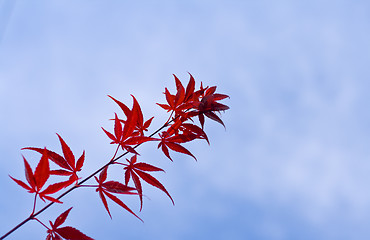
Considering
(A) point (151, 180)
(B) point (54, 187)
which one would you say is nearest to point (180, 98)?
Answer: (A) point (151, 180)

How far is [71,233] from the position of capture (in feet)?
3.66

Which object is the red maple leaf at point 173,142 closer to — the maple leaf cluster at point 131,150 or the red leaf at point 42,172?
the maple leaf cluster at point 131,150

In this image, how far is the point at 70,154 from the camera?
1291 mm

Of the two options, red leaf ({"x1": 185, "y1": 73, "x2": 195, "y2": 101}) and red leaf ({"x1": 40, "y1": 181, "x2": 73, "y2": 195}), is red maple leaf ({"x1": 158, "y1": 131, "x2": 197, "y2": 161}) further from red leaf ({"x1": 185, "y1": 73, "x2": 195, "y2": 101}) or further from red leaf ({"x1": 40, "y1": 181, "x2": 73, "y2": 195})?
red leaf ({"x1": 40, "y1": 181, "x2": 73, "y2": 195})

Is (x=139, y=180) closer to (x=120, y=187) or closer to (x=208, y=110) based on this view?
(x=120, y=187)

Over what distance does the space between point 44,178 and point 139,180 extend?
15.5 inches

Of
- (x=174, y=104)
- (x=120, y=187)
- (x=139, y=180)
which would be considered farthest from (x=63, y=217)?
(x=174, y=104)

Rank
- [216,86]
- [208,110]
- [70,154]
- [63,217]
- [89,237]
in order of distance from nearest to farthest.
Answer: [89,237], [63,217], [70,154], [208,110], [216,86]

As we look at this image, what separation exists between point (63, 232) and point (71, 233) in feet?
0.12

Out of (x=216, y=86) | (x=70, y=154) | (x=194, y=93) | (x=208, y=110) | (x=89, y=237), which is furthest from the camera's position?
(x=216, y=86)

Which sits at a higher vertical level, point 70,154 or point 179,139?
point 179,139

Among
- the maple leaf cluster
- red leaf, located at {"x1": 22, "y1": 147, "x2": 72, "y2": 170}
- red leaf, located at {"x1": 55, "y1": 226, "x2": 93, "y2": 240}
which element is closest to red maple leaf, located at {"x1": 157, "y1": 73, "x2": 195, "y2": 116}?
the maple leaf cluster

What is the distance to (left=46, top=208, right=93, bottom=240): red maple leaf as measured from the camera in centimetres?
110

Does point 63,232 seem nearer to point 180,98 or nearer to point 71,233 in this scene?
point 71,233
